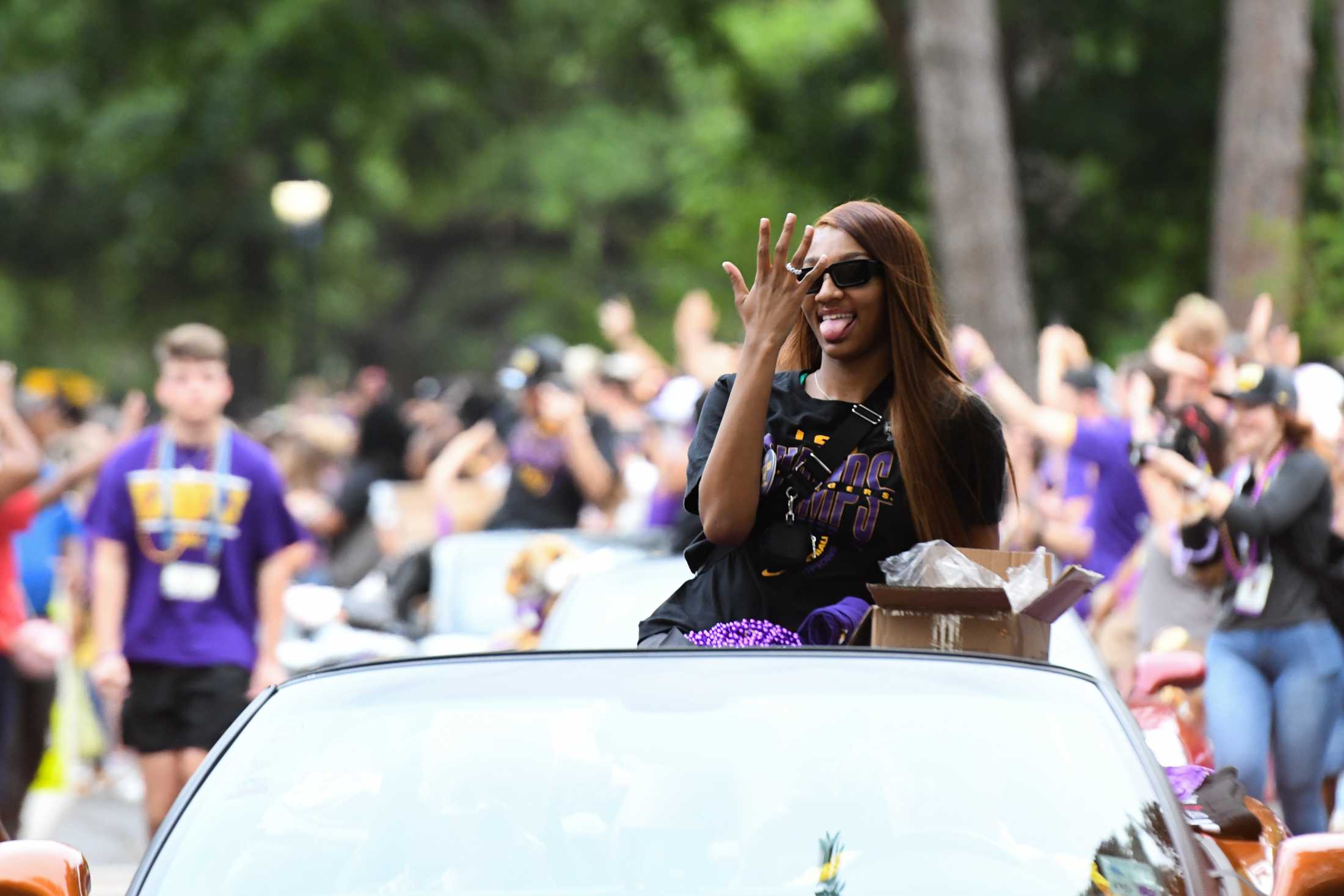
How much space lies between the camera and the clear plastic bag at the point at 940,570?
4.30 metres

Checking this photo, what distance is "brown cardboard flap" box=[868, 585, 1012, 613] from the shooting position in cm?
418

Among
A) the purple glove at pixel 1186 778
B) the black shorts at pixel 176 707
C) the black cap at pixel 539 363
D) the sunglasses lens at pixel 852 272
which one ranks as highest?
the black cap at pixel 539 363

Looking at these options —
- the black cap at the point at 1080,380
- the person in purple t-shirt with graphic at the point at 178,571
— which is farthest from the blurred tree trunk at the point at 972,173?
the person in purple t-shirt with graphic at the point at 178,571

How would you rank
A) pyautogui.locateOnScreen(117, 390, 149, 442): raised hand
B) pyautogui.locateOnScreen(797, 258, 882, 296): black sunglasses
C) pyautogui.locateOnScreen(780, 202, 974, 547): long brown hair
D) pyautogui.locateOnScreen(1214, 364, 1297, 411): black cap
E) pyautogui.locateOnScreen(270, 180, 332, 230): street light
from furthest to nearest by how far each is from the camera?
pyautogui.locateOnScreen(270, 180, 332, 230): street light < pyautogui.locateOnScreen(117, 390, 149, 442): raised hand < pyautogui.locateOnScreen(1214, 364, 1297, 411): black cap < pyautogui.locateOnScreen(797, 258, 882, 296): black sunglasses < pyautogui.locateOnScreen(780, 202, 974, 547): long brown hair

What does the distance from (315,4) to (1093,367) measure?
16932 millimetres

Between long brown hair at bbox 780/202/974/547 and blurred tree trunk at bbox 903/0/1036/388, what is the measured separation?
1286 centimetres

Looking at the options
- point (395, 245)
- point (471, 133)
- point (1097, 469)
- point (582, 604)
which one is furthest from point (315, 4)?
point (395, 245)

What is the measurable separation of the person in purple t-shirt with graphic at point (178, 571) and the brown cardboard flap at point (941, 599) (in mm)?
3581

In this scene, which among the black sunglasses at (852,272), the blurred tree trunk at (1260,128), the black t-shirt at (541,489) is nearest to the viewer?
the black sunglasses at (852,272)

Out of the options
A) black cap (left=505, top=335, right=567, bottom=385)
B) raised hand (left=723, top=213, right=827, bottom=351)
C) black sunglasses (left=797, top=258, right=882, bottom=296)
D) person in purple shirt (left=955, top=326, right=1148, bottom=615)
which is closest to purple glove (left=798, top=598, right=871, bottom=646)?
raised hand (left=723, top=213, right=827, bottom=351)

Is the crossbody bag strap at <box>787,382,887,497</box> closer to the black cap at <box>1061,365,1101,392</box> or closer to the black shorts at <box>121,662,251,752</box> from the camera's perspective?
the black shorts at <box>121,662,251,752</box>

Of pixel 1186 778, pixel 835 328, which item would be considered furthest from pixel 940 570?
pixel 1186 778

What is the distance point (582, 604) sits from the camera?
681 centimetres

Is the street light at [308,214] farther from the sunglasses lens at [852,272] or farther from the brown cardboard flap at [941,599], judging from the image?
the brown cardboard flap at [941,599]
